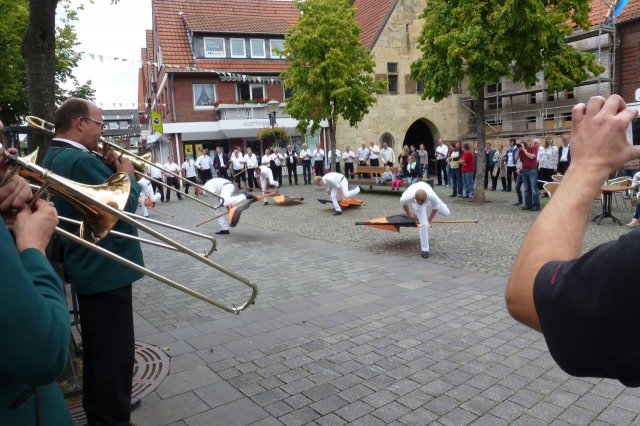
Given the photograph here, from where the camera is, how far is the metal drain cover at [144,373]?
12.0 ft

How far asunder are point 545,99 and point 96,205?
100 feet

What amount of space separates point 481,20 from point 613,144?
534 inches

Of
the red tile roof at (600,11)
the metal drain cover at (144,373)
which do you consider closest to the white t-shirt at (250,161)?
the red tile roof at (600,11)

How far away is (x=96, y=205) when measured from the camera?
196cm

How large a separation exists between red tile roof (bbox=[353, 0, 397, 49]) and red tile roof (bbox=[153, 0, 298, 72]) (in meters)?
5.07

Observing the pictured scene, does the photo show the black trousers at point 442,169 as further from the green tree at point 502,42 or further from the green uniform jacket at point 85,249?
the green uniform jacket at point 85,249

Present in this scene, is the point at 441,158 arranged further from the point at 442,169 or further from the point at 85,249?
the point at 85,249

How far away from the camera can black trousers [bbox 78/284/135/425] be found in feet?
9.48

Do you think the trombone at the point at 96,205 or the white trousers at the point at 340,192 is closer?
the trombone at the point at 96,205

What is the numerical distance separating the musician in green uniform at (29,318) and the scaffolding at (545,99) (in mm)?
22797

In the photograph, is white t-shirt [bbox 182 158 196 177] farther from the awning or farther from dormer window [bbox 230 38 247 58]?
dormer window [bbox 230 38 247 58]

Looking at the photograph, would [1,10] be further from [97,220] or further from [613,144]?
[613,144]

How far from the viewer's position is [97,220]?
7.22 feet

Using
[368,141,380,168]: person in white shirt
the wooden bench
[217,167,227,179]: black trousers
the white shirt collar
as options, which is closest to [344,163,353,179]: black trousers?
[368,141,380,168]: person in white shirt
